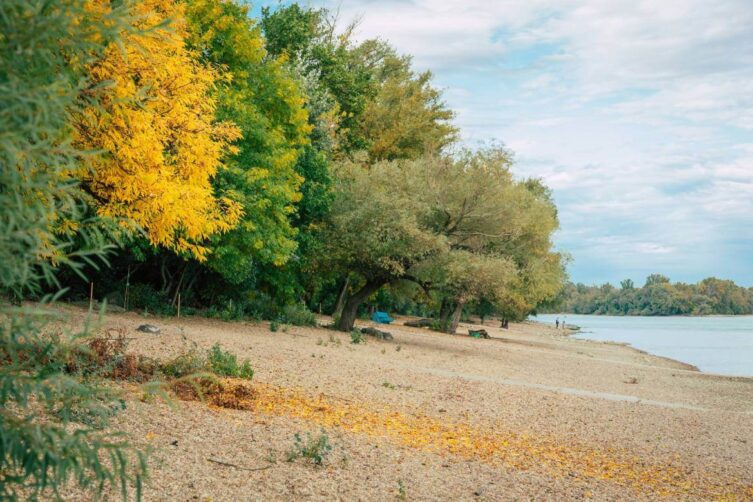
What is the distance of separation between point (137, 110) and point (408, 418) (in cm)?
605

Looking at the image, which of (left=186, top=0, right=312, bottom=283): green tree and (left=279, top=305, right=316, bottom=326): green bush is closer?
(left=186, top=0, right=312, bottom=283): green tree

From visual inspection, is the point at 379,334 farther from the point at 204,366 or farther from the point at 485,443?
the point at 485,443

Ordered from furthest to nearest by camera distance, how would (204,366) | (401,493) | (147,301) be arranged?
(147,301) → (204,366) → (401,493)

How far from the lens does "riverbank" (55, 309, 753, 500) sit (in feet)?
23.3

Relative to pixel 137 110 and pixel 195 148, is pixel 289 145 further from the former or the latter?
pixel 137 110

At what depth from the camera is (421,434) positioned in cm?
1012

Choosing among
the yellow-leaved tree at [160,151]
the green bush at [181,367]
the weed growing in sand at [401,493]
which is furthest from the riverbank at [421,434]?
the yellow-leaved tree at [160,151]

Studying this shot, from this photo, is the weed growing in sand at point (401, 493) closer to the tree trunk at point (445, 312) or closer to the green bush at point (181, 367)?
the green bush at point (181, 367)

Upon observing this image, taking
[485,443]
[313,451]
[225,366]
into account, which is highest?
[225,366]

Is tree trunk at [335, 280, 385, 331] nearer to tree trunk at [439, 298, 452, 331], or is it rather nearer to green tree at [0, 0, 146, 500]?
tree trunk at [439, 298, 452, 331]

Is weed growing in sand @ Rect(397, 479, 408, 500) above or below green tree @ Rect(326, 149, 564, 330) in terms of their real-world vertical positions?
below

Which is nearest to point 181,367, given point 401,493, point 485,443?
Answer: point 485,443

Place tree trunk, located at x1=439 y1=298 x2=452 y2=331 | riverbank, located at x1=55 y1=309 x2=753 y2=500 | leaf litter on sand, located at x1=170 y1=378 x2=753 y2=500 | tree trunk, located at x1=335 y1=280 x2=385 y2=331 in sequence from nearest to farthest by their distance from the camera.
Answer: riverbank, located at x1=55 y1=309 x2=753 y2=500 → leaf litter on sand, located at x1=170 y1=378 x2=753 y2=500 → tree trunk, located at x1=335 y1=280 x2=385 y2=331 → tree trunk, located at x1=439 y1=298 x2=452 y2=331

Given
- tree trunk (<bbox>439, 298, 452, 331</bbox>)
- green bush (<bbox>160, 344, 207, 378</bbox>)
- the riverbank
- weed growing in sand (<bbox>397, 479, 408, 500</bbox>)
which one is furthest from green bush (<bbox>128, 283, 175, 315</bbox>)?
tree trunk (<bbox>439, 298, 452, 331</bbox>)
